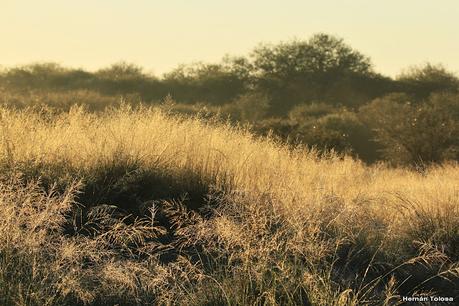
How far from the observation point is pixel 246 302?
4.36 metres

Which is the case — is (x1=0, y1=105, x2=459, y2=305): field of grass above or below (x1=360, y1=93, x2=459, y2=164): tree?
above

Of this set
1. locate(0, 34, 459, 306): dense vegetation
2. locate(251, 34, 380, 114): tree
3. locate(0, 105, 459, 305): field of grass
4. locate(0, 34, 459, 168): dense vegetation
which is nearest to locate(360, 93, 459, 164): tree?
locate(0, 34, 459, 306): dense vegetation

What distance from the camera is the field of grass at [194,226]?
460cm

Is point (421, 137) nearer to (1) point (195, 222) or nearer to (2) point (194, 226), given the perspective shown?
(1) point (195, 222)

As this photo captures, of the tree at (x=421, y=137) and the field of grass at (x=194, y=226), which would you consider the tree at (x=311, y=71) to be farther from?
the field of grass at (x=194, y=226)

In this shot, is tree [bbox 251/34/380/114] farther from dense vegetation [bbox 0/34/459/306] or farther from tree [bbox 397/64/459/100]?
dense vegetation [bbox 0/34/459/306]

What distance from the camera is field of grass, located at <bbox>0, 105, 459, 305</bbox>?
4598 mm

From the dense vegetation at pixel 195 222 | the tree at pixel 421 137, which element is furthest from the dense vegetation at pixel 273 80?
the dense vegetation at pixel 195 222

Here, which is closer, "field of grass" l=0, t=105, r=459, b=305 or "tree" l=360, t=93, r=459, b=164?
"field of grass" l=0, t=105, r=459, b=305

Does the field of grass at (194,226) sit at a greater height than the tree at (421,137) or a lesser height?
greater

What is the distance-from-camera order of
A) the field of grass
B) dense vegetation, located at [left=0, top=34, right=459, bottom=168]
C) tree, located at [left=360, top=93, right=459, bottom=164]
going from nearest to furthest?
the field of grass → tree, located at [left=360, top=93, right=459, bottom=164] → dense vegetation, located at [left=0, top=34, right=459, bottom=168]

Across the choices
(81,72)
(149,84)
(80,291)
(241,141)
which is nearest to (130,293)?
(80,291)

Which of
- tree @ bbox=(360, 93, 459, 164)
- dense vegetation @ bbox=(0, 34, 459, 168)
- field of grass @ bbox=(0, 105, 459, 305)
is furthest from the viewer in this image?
dense vegetation @ bbox=(0, 34, 459, 168)

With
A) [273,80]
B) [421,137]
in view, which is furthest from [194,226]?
[273,80]
